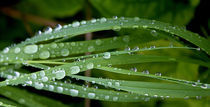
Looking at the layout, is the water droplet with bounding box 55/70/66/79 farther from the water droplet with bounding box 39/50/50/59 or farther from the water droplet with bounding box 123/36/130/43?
the water droplet with bounding box 123/36/130/43

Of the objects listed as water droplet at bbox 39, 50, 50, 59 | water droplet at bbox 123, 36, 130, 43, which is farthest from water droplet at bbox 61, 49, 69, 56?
water droplet at bbox 123, 36, 130, 43

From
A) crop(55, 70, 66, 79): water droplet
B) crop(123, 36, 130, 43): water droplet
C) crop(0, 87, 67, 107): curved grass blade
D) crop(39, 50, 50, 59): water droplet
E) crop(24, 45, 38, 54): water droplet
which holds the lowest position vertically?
crop(0, 87, 67, 107): curved grass blade

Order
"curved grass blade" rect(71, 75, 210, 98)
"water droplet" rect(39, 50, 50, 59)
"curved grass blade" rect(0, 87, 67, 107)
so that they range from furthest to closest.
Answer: "curved grass blade" rect(0, 87, 67, 107)
"water droplet" rect(39, 50, 50, 59)
"curved grass blade" rect(71, 75, 210, 98)

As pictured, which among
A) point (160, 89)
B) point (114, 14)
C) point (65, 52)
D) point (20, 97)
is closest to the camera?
point (160, 89)

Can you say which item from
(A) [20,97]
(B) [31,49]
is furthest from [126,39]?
(A) [20,97]

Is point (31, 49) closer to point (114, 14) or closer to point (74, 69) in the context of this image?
point (74, 69)

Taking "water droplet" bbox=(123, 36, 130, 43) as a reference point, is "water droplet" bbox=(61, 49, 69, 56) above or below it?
below

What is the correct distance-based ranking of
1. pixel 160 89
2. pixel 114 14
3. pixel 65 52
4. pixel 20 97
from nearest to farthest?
pixel 160 89 → pixel 65 52 → pixel 20 97 → pixel 114 14

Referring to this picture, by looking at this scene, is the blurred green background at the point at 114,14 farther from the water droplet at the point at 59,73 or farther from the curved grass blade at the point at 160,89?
the water droplet at the point at 59,73

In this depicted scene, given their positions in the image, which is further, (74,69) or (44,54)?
(44,54)
